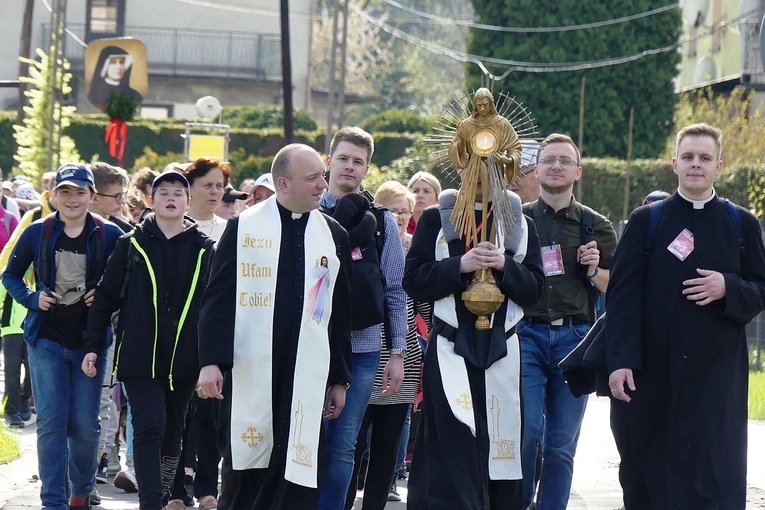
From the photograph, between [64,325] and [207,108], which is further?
[207,108]

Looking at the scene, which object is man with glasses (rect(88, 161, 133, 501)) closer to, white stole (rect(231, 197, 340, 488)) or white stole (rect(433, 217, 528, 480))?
white stole (rect(231, 197, 340, 488))

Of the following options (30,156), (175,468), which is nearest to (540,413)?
(175,468)

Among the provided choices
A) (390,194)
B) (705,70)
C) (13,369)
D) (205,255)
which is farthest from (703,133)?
(705,70)

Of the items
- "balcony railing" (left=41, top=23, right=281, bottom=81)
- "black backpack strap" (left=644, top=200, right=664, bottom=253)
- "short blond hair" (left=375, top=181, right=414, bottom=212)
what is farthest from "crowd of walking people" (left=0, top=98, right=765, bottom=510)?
"balcony railing" (left=41, top=23, right=281, bottom=81)

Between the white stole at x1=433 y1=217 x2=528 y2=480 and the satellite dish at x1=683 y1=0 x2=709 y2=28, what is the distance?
4161cm

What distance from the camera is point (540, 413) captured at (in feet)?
26.1

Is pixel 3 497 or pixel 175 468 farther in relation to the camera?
pixel 3 497

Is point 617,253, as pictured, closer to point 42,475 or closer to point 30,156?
point 42,475

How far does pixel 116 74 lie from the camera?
2261cm

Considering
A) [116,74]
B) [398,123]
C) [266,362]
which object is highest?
[398,123]

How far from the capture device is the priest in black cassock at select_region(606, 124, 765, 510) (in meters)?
6.78

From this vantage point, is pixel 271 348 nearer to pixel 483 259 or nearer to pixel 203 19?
pixel 483 259

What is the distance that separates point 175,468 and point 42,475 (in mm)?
755

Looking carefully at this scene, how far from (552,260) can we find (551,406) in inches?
31.9
